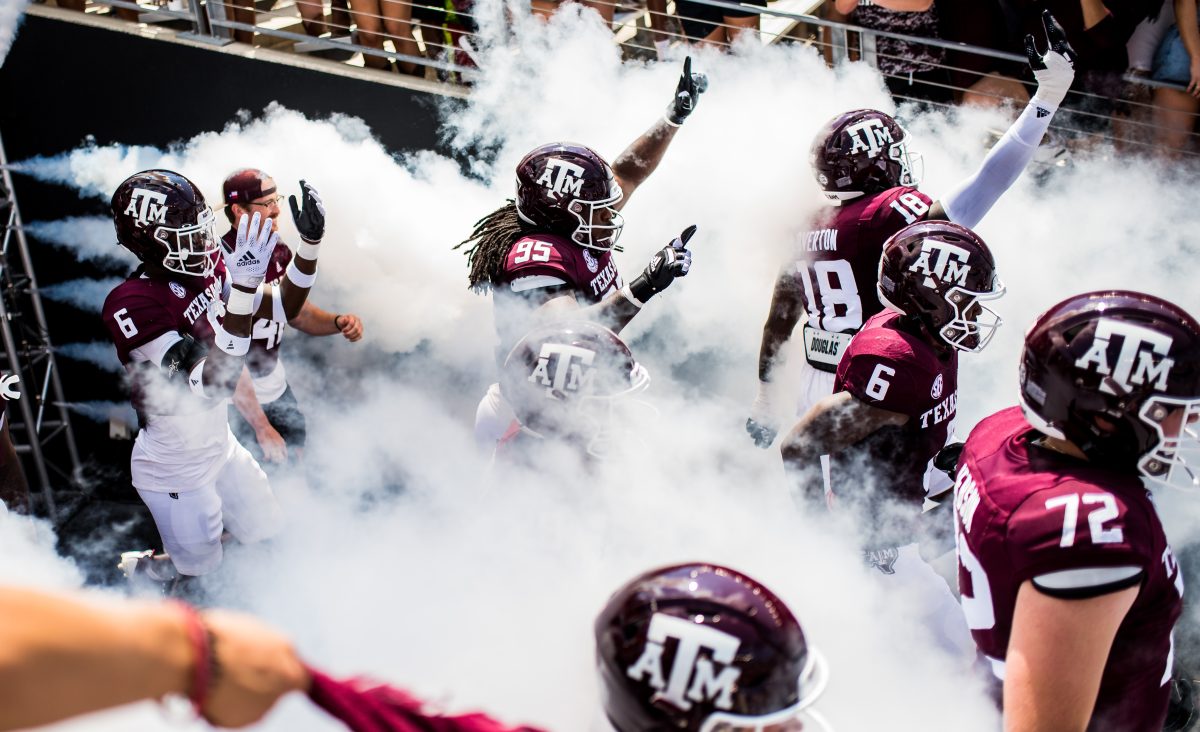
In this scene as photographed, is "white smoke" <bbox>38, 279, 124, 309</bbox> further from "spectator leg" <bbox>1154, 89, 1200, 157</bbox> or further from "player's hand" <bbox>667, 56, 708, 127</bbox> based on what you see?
"spectator leg" <bbox>1154, 89, 1200, 157</bbox>

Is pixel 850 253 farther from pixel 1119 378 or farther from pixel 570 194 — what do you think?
pixel 1119 378

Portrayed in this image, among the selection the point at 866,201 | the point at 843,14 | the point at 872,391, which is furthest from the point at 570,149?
the point at 843,14

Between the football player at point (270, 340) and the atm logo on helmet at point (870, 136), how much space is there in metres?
2.35

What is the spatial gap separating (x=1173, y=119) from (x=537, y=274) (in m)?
3.68

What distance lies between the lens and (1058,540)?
2.21 metres

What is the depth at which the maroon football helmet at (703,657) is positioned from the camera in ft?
6.07

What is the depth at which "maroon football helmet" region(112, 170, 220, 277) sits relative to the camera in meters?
4.60

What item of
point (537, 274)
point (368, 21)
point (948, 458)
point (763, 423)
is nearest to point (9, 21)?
point (368, 21)

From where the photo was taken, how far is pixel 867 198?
471 cm

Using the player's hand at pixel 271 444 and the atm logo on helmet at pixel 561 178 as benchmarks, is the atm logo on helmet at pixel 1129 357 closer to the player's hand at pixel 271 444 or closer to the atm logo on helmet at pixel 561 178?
the atm logo on helmet at pixel 561 178

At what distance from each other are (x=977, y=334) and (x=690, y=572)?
6.99 feet

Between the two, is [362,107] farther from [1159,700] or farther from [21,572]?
[1159,700]

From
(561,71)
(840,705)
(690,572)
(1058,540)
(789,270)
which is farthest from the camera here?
(561,71)

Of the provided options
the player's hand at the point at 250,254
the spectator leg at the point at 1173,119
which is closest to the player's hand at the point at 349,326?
the player's hand at the point at 250,254
